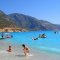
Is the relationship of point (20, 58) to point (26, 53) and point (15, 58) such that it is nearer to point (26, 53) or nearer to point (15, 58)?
point (15, 58)

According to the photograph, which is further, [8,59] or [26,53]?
[26,53]

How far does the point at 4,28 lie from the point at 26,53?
561 ft

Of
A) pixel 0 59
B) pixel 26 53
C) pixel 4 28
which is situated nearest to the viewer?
pixel 0 59

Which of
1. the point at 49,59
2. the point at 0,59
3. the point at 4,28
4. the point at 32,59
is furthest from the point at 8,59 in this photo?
the point at 4,28

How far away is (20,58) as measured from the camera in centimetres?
2244

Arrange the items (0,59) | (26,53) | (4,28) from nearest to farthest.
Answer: (0,59) < (26,53) < (4,28)

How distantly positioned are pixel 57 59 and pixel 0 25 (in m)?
178

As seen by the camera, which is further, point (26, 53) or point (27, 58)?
point (26, 53)

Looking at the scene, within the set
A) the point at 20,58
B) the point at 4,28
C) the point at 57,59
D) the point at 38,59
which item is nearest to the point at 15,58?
the point at 20,58

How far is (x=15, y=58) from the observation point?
22.5 meters

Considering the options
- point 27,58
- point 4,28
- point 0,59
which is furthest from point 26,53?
point 4,28

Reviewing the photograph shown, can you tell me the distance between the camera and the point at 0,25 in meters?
197

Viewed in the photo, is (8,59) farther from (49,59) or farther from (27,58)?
(49,59)

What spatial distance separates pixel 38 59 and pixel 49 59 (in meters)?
1.15
